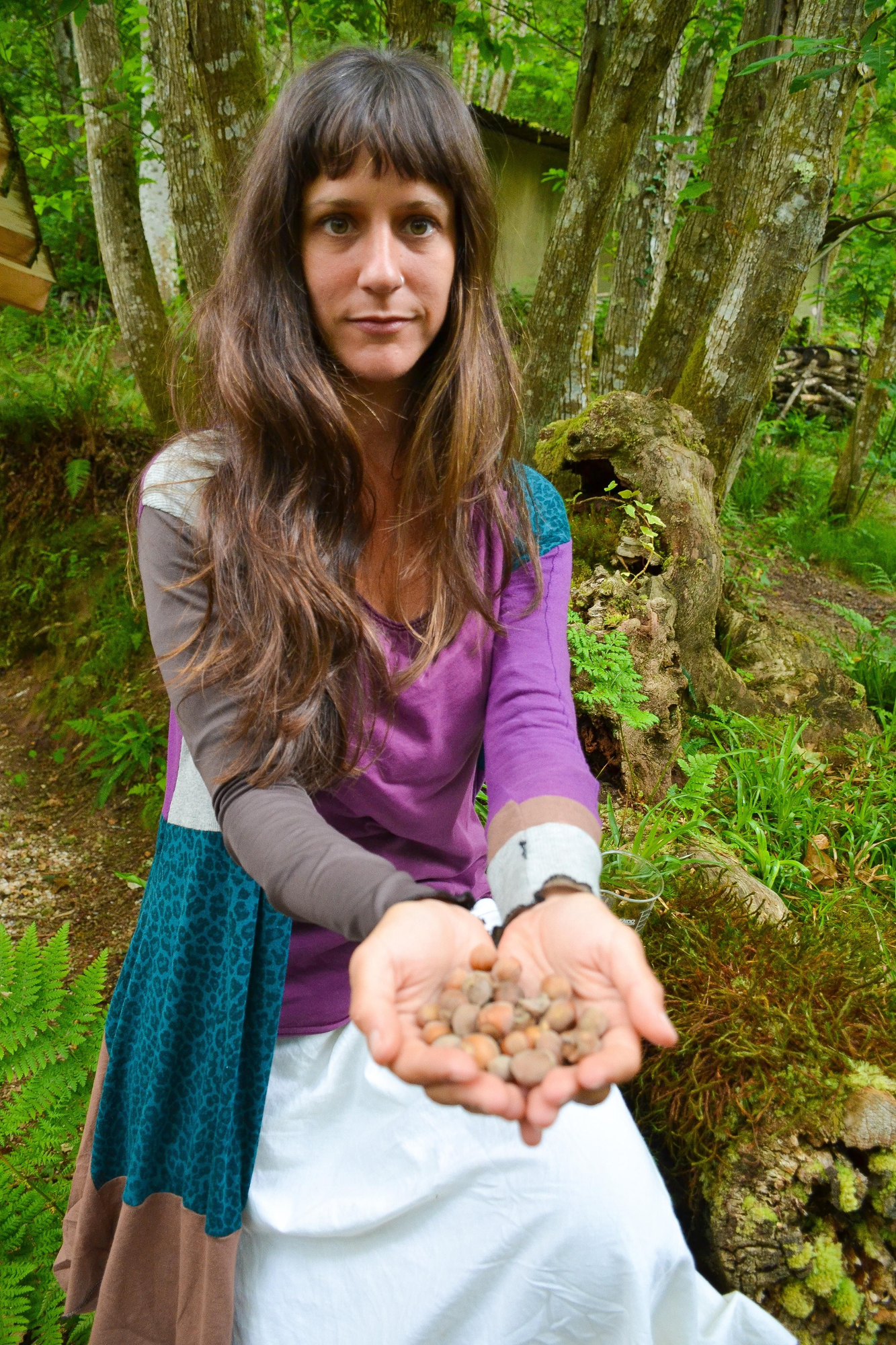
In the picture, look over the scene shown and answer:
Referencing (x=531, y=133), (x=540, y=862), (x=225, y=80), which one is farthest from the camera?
(x=531, y=133)

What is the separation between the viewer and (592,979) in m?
1.07

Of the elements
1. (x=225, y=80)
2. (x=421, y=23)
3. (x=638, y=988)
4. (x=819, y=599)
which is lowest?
(x=819, y=599)

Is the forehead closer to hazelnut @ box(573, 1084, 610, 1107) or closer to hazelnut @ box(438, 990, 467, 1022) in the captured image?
hazelnut @ box(438, 990, 467, 1022)

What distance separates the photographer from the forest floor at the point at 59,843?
339 cm

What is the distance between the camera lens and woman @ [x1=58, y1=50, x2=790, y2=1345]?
50.0 inches

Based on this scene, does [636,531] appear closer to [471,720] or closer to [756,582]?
[471,720]

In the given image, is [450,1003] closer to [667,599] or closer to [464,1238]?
[464,1238]

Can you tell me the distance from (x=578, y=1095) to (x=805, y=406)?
10.4m

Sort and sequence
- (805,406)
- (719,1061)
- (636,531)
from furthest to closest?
1. (805,406)
2. (636,531)
3. (719,1061)

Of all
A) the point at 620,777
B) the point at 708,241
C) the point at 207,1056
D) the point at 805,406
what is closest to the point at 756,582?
the point at 708,241

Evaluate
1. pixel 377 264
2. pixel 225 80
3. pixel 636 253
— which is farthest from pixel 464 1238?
pixel 636 253

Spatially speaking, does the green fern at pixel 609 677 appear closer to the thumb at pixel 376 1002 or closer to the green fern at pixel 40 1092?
the green fern at pixel 40 1092

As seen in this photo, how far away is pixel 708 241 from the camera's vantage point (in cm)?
463

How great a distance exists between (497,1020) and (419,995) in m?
0.12
